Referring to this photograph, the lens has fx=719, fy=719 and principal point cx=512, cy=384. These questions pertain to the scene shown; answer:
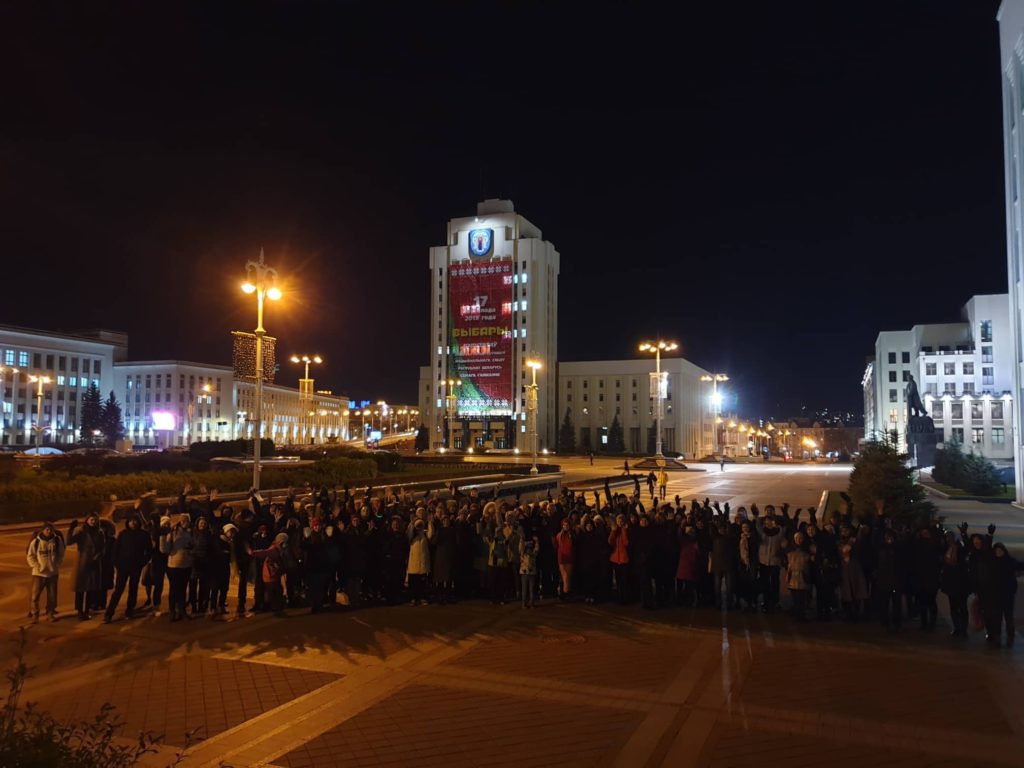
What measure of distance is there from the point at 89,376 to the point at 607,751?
122m

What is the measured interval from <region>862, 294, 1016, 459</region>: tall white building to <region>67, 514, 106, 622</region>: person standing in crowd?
74.5 metres

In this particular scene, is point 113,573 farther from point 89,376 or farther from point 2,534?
point 89,376

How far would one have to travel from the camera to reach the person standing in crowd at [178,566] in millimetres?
10508

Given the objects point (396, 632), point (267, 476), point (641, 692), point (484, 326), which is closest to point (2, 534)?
point (267, 476)

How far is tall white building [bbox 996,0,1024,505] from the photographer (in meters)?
30.5

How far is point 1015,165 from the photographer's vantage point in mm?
32094

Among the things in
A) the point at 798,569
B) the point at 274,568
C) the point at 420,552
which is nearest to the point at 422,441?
the point at 420,552

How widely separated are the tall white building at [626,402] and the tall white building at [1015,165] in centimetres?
8027

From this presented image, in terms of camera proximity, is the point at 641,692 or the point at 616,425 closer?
the point at 641,692

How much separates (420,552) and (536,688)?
14.2 ft

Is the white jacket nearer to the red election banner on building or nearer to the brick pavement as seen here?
the brick pavement

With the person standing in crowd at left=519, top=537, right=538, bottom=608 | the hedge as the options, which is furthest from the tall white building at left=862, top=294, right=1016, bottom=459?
the person standing in crowd at left=519, top=537, right=538, bottom=608

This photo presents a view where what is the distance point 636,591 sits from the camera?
12.5m

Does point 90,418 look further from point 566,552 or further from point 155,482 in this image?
point 566,552
